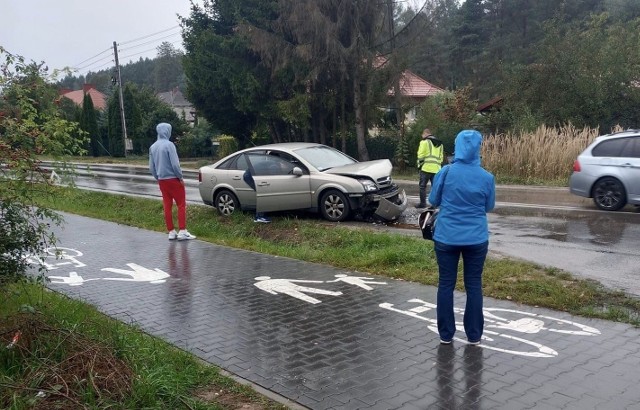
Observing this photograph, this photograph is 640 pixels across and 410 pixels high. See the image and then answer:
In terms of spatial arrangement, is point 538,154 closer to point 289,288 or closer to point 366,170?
point 366,170

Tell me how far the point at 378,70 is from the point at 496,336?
20700 millimetres

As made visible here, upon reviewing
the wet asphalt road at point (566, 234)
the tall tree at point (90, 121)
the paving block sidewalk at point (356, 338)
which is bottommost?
the paving block sidewalk at point (356, 338)

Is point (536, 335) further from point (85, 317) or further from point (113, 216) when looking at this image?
point (113, 216)

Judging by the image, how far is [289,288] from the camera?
25.3 feet

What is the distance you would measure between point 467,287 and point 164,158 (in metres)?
6.86

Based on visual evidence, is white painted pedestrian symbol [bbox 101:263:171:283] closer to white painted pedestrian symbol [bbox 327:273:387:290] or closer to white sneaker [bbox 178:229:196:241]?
white sneaker [bbox 178:229:196:241]

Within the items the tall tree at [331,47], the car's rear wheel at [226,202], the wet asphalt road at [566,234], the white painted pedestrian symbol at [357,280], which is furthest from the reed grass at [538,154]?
the white painted pedestrian symbol at [357,280]

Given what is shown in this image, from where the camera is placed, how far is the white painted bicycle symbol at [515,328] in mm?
5457

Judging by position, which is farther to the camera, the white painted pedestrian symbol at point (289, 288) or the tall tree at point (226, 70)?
the tall tree at point (226, 70)

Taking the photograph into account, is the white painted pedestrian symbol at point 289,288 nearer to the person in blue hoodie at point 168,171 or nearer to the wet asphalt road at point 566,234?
the wet asphalt road at point 566,234

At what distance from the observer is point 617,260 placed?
8586 millimetres

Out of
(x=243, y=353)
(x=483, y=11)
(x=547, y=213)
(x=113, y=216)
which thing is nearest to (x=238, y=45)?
(x=113, y=216)

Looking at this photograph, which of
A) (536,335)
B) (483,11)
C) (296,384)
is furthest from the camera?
(483,11)

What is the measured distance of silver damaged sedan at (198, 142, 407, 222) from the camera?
12.1 m
